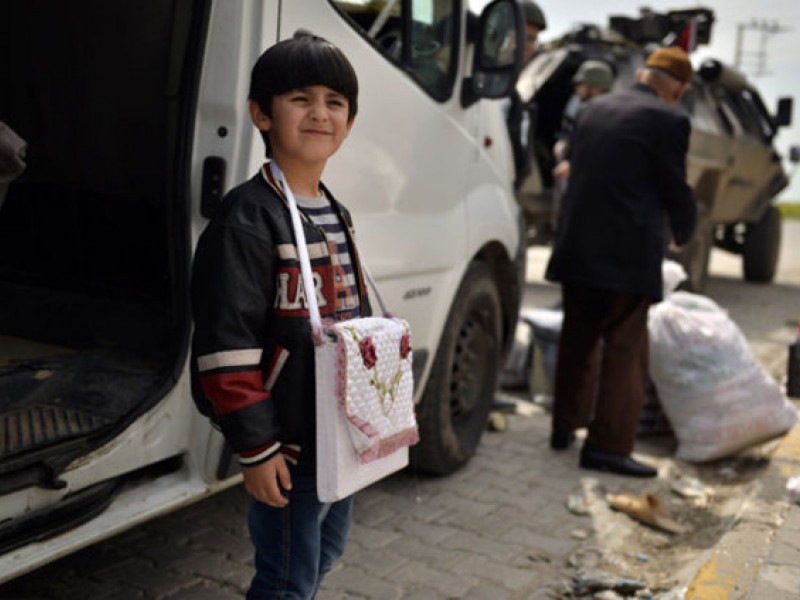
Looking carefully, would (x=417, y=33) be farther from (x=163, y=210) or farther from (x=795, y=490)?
(x=795, y=490)

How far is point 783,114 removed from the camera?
11.3 m

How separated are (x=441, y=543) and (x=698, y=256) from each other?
5.81 meters

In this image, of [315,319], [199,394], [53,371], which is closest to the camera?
[315,319]

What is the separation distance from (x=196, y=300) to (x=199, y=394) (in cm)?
23

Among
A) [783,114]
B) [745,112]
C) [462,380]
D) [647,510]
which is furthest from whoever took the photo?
[783,114]

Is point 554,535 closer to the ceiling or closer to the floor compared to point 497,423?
closer to the ceiling

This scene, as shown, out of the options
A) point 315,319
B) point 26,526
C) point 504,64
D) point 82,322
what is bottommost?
point 26,526

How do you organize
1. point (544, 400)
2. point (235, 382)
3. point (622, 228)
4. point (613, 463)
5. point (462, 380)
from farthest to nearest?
point (544, 400)
point (613, 463)
point (622, 228)
point (462, 380)
point (235, 382)

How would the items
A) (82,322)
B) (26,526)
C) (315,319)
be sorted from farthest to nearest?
(82,322)
(26,526)
(315,319)

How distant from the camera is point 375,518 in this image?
3.80 meters

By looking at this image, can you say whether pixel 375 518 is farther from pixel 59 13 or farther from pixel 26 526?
pixel 59 13

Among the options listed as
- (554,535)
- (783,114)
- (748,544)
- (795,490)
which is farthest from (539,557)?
(783,114)

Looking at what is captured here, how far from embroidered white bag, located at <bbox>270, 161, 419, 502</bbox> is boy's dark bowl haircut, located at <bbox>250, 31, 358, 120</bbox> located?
0.49 feet

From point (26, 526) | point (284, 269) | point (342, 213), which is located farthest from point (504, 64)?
point (26, 526)
